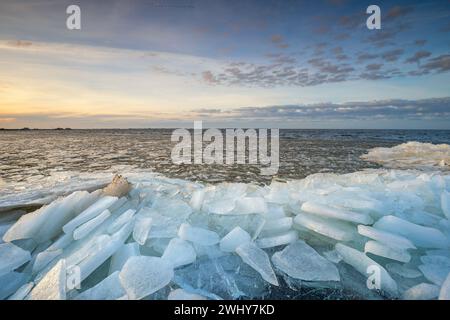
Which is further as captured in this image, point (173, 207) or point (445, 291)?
point (173, 207)

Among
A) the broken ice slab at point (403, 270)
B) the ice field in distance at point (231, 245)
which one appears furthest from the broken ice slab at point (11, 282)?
the broken ice slab at point (403, 270)

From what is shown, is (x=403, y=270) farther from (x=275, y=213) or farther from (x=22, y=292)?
(x=22, y=292)

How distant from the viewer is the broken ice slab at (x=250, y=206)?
2.85m

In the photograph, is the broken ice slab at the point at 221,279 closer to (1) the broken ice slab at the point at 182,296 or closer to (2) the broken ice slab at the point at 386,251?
(1) the broken ice slab at the point at 182,296

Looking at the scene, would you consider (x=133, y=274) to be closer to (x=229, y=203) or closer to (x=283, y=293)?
(x=283, y=293)

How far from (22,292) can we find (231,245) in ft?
5.15

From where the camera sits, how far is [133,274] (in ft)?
6.24

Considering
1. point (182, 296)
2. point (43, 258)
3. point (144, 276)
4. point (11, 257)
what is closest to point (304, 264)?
point (182, 296)

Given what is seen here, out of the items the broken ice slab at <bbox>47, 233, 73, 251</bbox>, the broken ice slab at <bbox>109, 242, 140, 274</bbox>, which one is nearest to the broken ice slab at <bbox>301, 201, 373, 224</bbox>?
the broken ice slab at <bbox>109, 242, 140, 274</bbox>

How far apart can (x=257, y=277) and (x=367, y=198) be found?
164 centimetres

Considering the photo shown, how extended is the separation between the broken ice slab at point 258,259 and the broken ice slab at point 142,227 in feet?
2.83

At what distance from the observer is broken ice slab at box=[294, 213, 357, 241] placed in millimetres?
2426

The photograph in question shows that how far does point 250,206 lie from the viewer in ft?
9.50

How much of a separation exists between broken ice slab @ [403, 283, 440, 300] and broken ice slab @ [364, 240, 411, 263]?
267 millimetres
